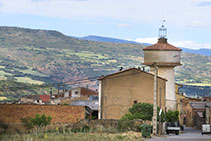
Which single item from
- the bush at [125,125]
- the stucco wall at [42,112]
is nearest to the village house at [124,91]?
the stucco wall at [42,112]

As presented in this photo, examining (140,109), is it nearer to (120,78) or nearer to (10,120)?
(120,78)

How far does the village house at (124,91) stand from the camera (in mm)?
71000

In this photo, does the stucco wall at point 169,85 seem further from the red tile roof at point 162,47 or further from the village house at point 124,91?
the village house at point 124,91

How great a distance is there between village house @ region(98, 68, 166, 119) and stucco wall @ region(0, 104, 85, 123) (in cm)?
643

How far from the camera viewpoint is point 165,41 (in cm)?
8025

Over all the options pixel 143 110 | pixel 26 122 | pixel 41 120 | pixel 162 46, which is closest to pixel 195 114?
pixel 162 46

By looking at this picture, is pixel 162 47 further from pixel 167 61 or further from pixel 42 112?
pixel 42 112

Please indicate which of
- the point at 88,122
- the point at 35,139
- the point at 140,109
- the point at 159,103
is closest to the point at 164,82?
the point at 159,103

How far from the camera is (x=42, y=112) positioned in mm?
64625

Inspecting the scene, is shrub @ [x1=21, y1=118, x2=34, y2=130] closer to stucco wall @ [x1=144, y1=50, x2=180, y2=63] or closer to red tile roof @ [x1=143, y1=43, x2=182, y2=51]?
stucco wall @ [x1=144, y1=50, x2=180, y2=63]

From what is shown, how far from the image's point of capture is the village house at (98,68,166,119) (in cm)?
7100

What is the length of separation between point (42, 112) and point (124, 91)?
1156cm

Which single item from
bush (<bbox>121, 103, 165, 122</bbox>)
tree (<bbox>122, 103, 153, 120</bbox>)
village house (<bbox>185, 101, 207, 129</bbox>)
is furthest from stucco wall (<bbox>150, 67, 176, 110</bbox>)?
tree (<bbox>122, 103, 153, 120</bbox>)

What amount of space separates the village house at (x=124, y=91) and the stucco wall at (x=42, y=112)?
21.1 ft
